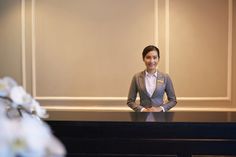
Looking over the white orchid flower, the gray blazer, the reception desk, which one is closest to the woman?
the gray blazer

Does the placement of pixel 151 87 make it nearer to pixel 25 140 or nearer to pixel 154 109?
pixel 154 109

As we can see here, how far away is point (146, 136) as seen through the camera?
1.89m

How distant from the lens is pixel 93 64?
447cm

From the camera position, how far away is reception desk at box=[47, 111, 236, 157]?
1.86 meters

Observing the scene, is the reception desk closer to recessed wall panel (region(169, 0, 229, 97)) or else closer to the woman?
the woman

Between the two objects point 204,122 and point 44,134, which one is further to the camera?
point 204,122

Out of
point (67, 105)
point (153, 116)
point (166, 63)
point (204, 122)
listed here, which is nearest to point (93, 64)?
point (67, 105)

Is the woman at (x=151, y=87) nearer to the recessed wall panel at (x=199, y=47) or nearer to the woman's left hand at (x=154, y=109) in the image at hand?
the woman's left hand at (x=154, y=109)

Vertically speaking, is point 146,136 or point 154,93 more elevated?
point 154,93

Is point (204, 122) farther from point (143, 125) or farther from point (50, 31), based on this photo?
point (50, 31)

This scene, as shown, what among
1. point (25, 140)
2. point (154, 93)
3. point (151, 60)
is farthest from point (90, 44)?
point (25, 140)

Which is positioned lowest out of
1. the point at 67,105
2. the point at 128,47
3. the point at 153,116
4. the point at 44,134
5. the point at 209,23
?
the point at 67,105

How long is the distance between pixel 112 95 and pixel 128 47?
0.71 metres

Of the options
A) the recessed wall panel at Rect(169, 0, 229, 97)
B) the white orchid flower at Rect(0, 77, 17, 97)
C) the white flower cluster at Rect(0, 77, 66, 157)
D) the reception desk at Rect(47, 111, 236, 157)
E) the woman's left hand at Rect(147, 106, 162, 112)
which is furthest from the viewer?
the recessed wall panel at Rect(169, 0, 229, 97)
